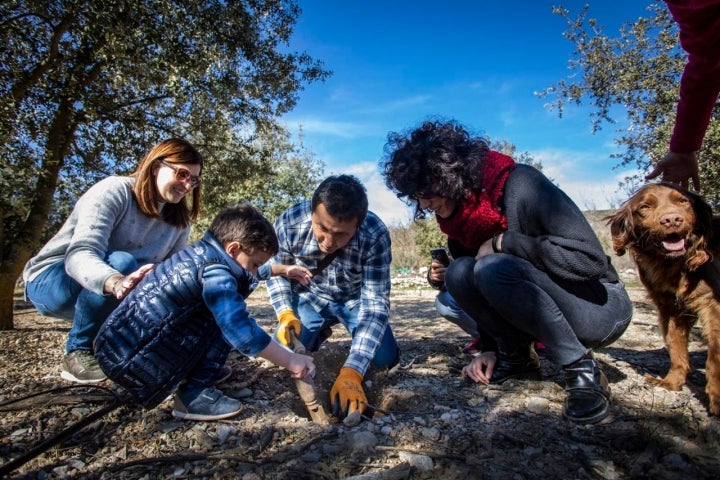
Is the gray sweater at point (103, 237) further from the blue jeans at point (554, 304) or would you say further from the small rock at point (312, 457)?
Answer: the blue jeans at point (554, 304)

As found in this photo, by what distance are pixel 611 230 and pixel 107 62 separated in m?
4.36

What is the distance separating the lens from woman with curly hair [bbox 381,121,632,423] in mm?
2088

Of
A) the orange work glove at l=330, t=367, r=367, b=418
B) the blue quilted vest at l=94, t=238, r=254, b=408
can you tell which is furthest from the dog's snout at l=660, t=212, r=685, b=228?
the blue quilted vest at l=94, t=238, r=254, b=408

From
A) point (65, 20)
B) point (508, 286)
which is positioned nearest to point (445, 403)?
point (508, 286)

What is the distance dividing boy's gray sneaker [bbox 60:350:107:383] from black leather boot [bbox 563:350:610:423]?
2604 mm

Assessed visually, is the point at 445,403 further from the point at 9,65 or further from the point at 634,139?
the point at 634,139

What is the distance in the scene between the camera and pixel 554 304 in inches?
84.7

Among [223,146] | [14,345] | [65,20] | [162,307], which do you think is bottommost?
[14,345]

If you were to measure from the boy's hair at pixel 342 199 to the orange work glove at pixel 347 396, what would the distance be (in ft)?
3.04

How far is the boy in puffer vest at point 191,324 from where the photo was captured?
1.92 metres

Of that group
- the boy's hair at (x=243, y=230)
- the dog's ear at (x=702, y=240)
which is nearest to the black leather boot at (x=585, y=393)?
the dog's ear at (x=702, y=240)

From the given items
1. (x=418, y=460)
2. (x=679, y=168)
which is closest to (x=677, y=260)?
(x=679, y=168)

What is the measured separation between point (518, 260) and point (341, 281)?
1.38 m

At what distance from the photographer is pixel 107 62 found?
3.83m
